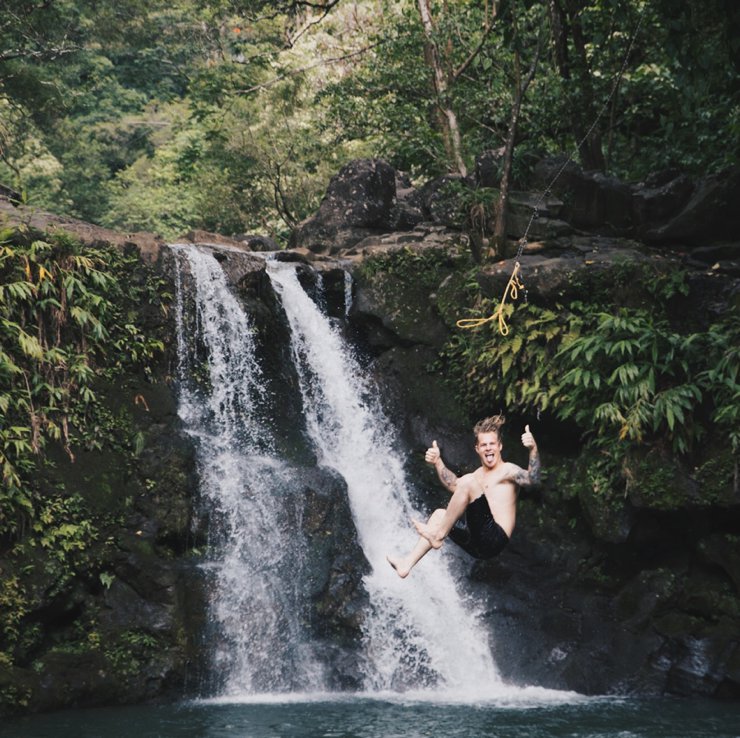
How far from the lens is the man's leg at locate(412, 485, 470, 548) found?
21.2 feet

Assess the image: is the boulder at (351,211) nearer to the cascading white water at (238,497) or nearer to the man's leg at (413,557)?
the cascading white water at (238,497)

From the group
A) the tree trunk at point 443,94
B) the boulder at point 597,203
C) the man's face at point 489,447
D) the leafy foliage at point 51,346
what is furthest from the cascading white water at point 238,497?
the tree trunk at point 443,94

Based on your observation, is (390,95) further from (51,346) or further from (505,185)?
(51,346)

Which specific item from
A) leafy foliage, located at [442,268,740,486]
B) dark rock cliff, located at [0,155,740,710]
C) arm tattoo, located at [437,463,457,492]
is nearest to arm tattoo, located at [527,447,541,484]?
arm tattoo, located at [437,463,457,492]

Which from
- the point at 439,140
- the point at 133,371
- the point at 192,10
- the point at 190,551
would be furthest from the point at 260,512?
the point at 192,10

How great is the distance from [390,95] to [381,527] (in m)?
11.6

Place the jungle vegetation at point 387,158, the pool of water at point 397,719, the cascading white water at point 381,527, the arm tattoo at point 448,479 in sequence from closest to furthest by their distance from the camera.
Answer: the arm tattoo at point 448,479, the pool of water at point 397,719, the jungle vegetation at point 387,158, the cascading white water at point 381,527

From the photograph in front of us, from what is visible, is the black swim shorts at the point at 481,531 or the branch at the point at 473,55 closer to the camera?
the black swim shorts at the point at 481,531

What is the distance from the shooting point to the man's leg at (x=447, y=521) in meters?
6.47

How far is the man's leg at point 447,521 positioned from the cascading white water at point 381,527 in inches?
199

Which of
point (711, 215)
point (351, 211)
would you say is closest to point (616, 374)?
point (711, 215)

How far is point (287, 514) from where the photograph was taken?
469 inches

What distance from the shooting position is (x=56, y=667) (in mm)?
9906

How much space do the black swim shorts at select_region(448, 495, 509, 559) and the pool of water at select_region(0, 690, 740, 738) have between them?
285cm
